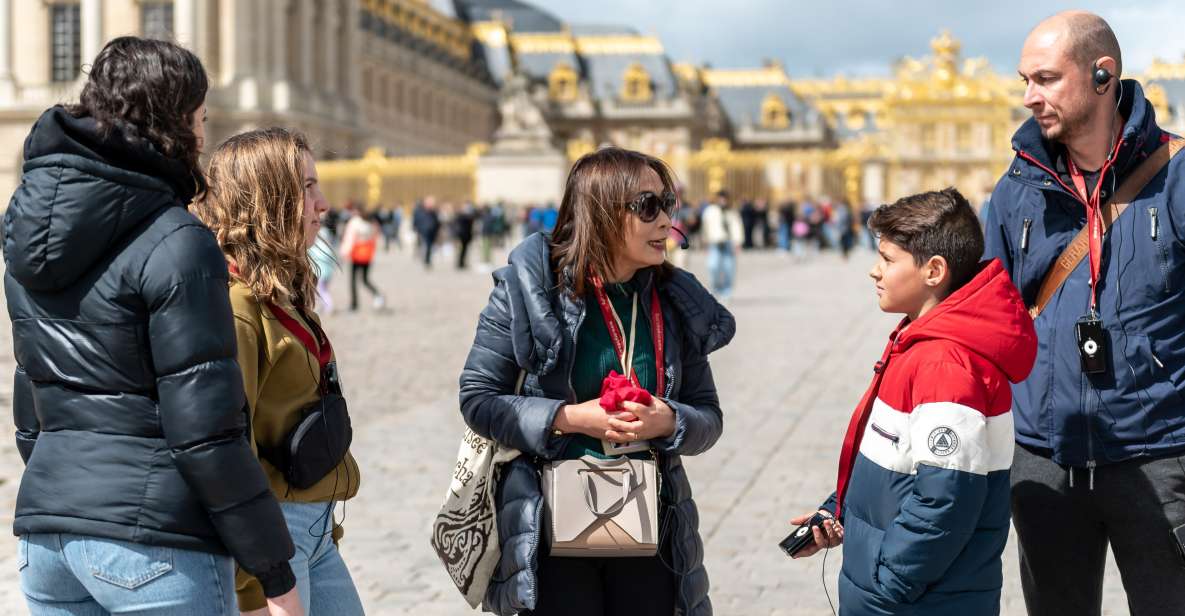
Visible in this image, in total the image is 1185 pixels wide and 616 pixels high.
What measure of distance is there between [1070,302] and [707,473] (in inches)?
158

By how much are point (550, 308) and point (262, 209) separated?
0.60 metres

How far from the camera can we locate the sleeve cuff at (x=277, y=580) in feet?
8.41

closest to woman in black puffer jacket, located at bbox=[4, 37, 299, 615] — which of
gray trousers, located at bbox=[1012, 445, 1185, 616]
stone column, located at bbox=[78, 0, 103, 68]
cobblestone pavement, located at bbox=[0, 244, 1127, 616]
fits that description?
gray trousers, located at bbox=[1012, 445, 1185, 616]

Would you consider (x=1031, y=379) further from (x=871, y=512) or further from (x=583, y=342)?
(x=583, y=342)

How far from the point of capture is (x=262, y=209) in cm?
309

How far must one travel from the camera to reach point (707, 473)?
7.23 meters

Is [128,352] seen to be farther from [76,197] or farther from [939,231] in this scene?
[939,231]

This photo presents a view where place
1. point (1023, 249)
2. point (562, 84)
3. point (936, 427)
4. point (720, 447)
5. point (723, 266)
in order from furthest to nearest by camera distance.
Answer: point (562, 84), point (723, 266), point (720, 447), point (1023, 249), point (936, 427)

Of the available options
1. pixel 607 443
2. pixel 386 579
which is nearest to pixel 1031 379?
pixel 607 443

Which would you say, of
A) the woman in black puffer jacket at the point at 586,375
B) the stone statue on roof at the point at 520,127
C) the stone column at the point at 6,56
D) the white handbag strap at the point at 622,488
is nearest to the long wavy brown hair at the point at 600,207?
the woman in black puffer jacket at the point at 586,375

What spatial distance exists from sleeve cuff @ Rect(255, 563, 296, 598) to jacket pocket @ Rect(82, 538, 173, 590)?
16 cm

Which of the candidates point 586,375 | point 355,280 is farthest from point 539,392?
point 355,280

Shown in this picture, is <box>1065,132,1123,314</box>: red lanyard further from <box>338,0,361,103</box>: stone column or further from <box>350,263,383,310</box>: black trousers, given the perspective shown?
<box>338,0,361,103</box>: stone column

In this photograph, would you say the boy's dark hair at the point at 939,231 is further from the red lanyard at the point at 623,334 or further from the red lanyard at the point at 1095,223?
the red lanyard at the point at 623,334
